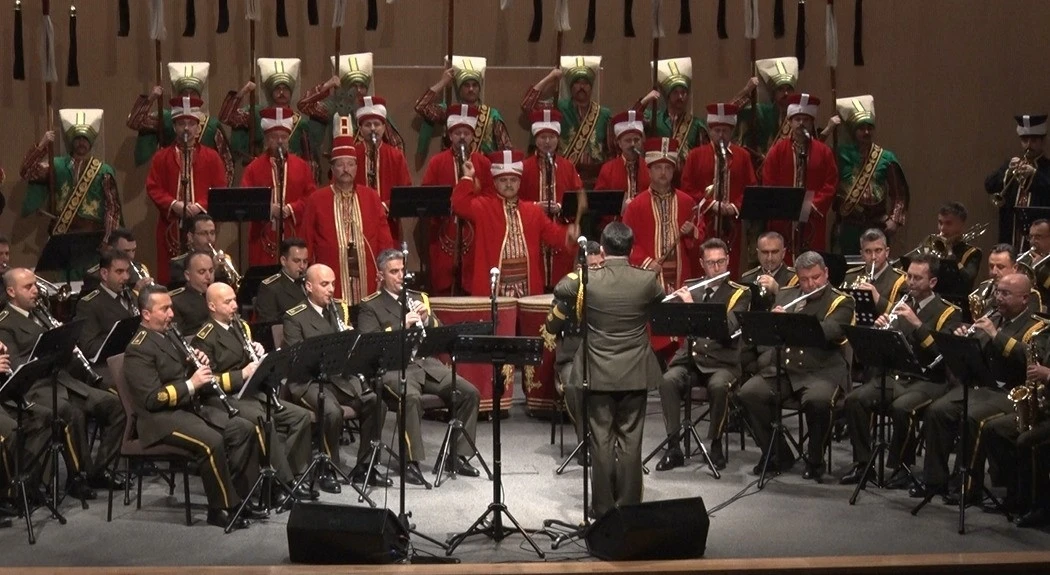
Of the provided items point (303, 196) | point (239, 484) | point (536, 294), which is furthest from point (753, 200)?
point (239, 484)

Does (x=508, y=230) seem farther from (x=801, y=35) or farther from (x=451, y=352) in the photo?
(x=801, y=35)

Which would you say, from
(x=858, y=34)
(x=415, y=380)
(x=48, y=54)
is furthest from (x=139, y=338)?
(x=858, y=34)

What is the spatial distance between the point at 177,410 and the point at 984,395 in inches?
185

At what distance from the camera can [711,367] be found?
32.4ft

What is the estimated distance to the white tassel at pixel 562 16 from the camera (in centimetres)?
1360

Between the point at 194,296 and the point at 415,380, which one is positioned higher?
the point at 194,296

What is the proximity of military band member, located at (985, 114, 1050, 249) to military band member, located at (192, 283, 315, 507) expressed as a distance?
677 cm

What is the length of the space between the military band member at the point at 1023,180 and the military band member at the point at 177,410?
7337mm

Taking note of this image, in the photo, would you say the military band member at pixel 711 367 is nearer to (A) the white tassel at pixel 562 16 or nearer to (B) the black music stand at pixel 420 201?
(B) the black music stand at pixel 420 201

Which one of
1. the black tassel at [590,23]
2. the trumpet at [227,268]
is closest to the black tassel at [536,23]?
the black tassel at [590,23]

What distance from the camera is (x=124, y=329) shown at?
9133 millimetres

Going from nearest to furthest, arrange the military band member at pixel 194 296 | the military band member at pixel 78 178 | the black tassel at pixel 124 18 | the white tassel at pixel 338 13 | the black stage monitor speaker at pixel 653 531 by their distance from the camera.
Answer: the black stage monitor speaker at pixel 653 531
the military band member at pixel 194 296
the military band member at pixel 78 178
the white tassel at pixel 338 13
the black tassel at pixel 124 18

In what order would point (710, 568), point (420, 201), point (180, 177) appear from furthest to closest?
point (180, 177) → point (420, 201) → point (710, 568)

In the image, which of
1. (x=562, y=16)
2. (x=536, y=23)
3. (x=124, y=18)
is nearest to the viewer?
(x=124, y=18)
